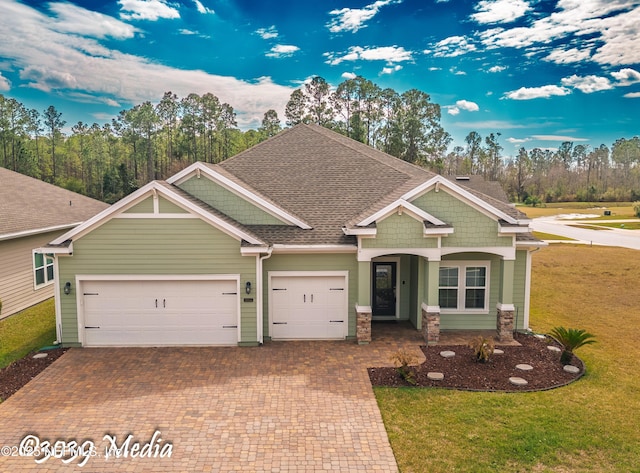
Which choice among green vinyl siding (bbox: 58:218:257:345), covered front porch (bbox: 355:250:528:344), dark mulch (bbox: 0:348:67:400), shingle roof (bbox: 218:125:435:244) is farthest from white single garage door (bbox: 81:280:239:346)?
covered front porch (bbox: 355:250:528:344)

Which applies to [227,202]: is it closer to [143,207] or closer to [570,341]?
[143,207]

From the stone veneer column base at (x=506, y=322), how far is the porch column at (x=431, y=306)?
6.58 feet

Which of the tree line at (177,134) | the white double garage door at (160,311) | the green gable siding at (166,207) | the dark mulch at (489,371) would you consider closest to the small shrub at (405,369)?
the dark mulch at (489,371)

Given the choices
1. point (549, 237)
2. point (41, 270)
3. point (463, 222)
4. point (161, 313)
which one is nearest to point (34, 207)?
point (41, 270)

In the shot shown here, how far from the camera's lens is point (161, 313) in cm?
1184

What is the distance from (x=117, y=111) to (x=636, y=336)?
64.0m

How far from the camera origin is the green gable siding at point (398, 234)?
12.0 meters

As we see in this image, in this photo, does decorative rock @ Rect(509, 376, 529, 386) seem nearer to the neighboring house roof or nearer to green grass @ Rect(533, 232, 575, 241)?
the neighboring house roof

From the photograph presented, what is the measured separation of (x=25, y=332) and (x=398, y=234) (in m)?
11.8

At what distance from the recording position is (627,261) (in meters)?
26.8

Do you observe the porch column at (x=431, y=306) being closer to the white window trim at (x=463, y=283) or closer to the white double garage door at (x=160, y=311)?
the white window trim at (x=463, y=283)

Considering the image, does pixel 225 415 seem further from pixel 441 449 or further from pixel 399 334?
Result: pixel 399 334

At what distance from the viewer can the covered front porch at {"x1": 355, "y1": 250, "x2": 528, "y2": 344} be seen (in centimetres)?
1215

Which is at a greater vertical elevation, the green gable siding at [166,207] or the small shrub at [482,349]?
the green gable siding at [166,207]
